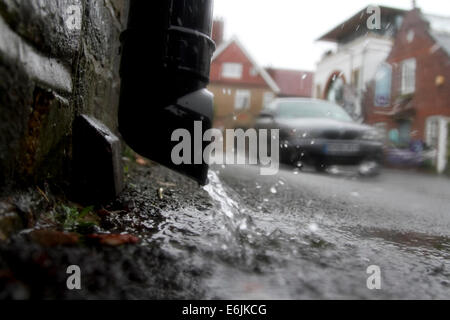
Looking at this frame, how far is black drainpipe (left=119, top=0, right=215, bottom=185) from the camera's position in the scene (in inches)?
59.7

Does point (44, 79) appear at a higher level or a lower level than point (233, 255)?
higher

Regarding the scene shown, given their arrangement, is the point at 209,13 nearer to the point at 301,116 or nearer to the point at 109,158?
the point at 109,158

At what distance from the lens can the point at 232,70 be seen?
85.1 feet

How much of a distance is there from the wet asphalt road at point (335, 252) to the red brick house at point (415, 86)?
13.3 meters

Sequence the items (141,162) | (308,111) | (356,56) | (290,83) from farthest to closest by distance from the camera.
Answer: (290,83)
(356,56)
(308,111)
(141,162)

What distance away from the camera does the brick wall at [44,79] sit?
98 centimetres

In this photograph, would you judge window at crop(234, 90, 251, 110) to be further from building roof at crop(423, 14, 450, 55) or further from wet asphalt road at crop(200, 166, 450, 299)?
wet asphalt road at crop(200, 166, 450, 299)

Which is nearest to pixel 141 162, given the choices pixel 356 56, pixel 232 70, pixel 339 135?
pixel 339 135

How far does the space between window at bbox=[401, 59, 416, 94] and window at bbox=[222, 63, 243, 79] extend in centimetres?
1127

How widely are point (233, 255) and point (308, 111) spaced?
569 centimetres

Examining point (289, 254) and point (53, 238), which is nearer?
point (53, 238)

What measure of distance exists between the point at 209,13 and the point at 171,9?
7.8 inches

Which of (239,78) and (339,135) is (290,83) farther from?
(339,135)
